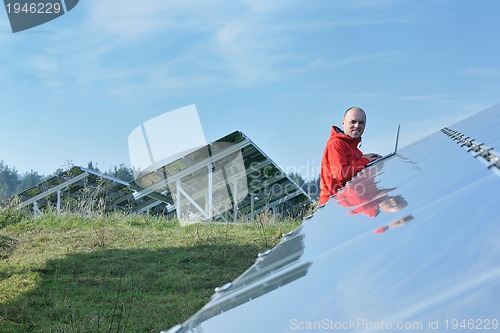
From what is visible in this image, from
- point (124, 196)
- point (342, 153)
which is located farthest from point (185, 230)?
point (124, 196)

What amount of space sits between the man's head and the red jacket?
2.0 inches

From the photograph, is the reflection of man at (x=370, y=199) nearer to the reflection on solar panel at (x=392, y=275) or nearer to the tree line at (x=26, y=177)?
the reflection on solar panel at (x=392, y=275)

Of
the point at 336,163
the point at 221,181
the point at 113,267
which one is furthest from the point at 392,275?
the point at 221,181

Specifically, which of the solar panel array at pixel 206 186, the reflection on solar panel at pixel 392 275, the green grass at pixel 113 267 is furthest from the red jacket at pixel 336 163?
the solar panel array at pixel 206 186

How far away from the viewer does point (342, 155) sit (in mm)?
5020

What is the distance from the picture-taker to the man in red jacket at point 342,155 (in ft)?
16.3

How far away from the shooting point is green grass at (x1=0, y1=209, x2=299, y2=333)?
649cm

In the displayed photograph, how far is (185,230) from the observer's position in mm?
10539

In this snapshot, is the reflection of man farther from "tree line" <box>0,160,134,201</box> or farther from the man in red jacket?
"tree line" <box>0,160,134,201</box>

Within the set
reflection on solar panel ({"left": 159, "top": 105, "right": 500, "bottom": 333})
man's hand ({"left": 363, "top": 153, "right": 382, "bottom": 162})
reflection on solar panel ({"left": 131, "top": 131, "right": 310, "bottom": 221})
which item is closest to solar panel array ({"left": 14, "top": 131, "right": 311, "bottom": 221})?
reflection on solar panel ({"left": 131, "top": 131, "right": 310, "bottom": 221})

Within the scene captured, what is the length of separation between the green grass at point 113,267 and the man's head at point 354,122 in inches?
86.9

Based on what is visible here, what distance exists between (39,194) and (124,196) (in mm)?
2982

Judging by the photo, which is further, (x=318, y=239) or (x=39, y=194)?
(x=39, y=194)

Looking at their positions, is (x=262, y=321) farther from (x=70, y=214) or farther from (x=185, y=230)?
(x=70, y=214)
